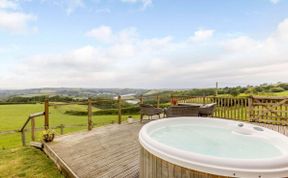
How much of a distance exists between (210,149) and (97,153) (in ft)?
7.89

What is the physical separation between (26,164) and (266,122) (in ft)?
Result: 25.1

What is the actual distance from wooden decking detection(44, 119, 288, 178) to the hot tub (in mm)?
637

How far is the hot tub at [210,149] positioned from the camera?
219 cm

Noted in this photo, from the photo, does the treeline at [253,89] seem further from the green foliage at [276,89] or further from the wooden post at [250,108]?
the wooden post at [250,108]

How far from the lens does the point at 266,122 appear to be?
7.44 m

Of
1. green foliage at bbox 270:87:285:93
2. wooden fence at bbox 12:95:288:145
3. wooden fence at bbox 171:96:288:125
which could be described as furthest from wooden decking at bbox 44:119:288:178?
green foliage at bbox 270:87:285:93

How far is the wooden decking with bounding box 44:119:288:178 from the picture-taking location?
3472mm

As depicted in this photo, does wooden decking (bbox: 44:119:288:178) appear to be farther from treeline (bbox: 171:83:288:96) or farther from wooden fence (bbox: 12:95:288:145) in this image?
treeline (bbox: 171:83:288:96)

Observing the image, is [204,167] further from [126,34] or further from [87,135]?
[126,34]

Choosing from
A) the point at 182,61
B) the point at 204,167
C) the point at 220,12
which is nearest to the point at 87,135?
the point at 204,167

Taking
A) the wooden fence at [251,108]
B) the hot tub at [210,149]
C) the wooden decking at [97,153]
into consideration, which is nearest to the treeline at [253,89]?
the wooden fence at [251,108]

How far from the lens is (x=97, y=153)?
424 centimetres

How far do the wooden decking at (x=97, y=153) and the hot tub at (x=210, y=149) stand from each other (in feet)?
2.09

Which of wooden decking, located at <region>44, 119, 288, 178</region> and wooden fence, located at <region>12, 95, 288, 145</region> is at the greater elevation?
wooden fence, located at <region>12, 95, 288, 145</region>
